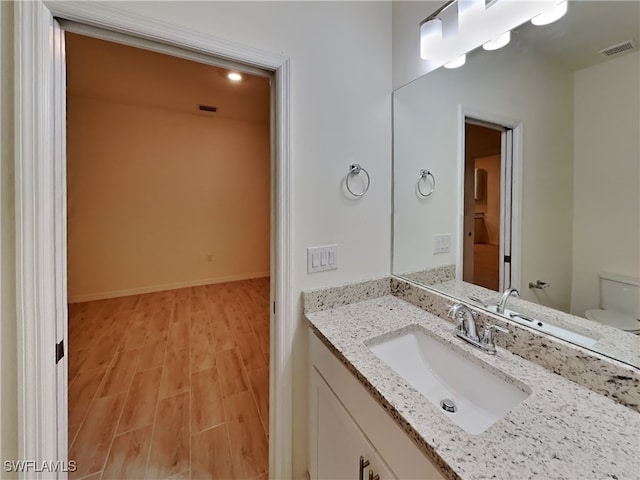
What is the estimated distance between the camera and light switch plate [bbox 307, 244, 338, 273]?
120cm

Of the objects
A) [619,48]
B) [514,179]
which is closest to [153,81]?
[514,179]

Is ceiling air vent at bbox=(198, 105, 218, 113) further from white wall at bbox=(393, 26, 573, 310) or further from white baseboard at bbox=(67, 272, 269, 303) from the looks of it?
white wall at bbox=(393, 26, 573, 310)

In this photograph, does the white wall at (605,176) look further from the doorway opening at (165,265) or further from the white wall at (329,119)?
the doorway opening at (165,265)

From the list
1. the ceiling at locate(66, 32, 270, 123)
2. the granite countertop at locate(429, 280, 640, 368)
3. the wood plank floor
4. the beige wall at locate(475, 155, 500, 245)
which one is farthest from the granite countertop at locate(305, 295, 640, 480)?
the ceiling at locate(66, 32, 270, 123)

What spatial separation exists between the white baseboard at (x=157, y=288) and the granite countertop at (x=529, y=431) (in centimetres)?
388

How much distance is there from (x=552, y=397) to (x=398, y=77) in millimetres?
1451

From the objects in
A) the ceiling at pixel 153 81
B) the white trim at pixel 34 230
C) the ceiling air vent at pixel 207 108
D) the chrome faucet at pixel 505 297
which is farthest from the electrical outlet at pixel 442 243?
the ceiling air vent at pixel 207 108

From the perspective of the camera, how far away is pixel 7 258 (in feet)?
2.51

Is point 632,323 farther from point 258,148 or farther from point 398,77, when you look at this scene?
point 258,148

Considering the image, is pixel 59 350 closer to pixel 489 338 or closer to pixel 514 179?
pixel 489 338

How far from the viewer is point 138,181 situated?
3.67m

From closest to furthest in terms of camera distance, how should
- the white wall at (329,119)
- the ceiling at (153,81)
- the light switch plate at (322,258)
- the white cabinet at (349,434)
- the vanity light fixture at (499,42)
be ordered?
the white cabinet at (349,434) → the vanity light fixture at (499,42) → the white wall at (329,119) → the light switch plate at (322,258) → the ceiling at (153,81)

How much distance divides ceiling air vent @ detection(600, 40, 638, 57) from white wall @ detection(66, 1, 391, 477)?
785 millimetres

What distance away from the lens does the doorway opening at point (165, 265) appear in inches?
59.3
